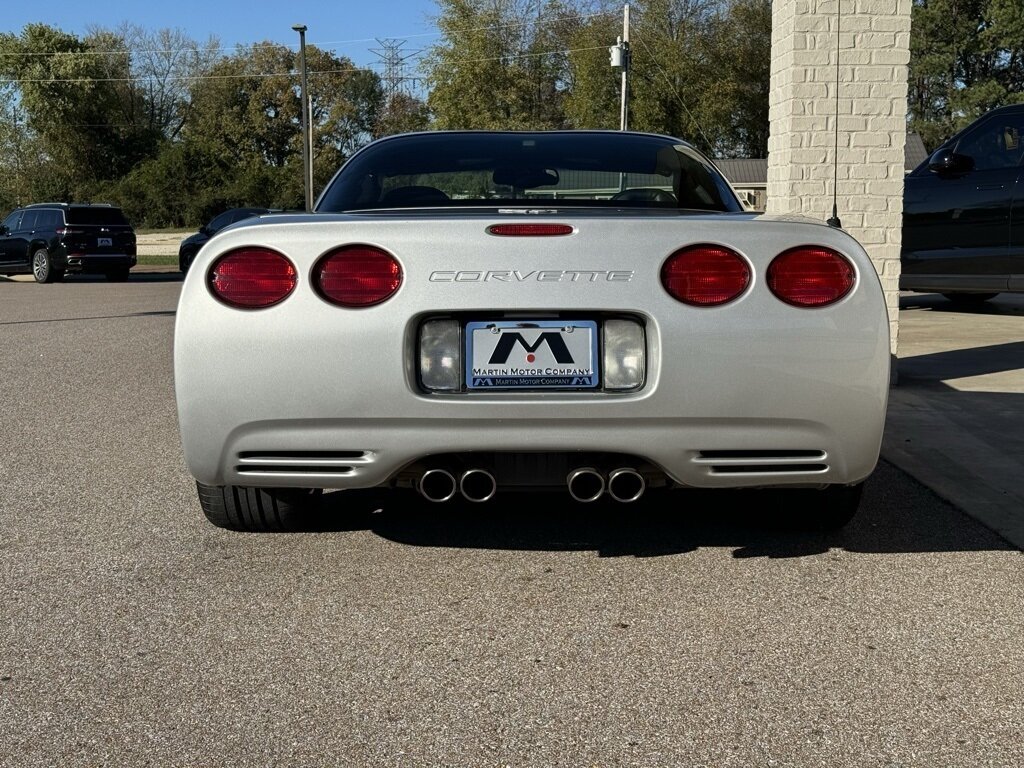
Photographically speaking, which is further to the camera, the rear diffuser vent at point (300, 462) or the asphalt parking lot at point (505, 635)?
the rear diffuser vent at point (300, 462)

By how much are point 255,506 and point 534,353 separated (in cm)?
127

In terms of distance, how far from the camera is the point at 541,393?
3.38 m

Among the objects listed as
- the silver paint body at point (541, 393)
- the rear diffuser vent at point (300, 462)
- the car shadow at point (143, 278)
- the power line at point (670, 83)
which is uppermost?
the power line at point (670, 83)

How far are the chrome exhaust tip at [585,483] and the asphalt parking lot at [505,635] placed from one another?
31 centimetres

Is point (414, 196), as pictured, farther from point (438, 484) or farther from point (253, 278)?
point (438, 484)

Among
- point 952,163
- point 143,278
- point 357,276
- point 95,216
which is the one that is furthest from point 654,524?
point 143,278

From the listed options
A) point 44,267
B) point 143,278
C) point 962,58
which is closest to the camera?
point 44,267

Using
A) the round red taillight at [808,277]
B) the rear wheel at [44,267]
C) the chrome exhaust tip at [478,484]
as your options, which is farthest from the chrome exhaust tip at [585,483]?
the rear wheel at [44,267]

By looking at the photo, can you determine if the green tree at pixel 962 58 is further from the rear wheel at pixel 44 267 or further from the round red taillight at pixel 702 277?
the round red taillight at pixel 702 277

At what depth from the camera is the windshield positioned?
4332 millimetres

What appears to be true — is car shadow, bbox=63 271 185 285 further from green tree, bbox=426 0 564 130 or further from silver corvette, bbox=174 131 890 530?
green tree, bbox=426 0 564 130

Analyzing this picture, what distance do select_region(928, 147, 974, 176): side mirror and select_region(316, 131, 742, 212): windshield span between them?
724 centimetres

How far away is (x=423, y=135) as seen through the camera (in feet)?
16.1

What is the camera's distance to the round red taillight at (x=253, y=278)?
3447mm
